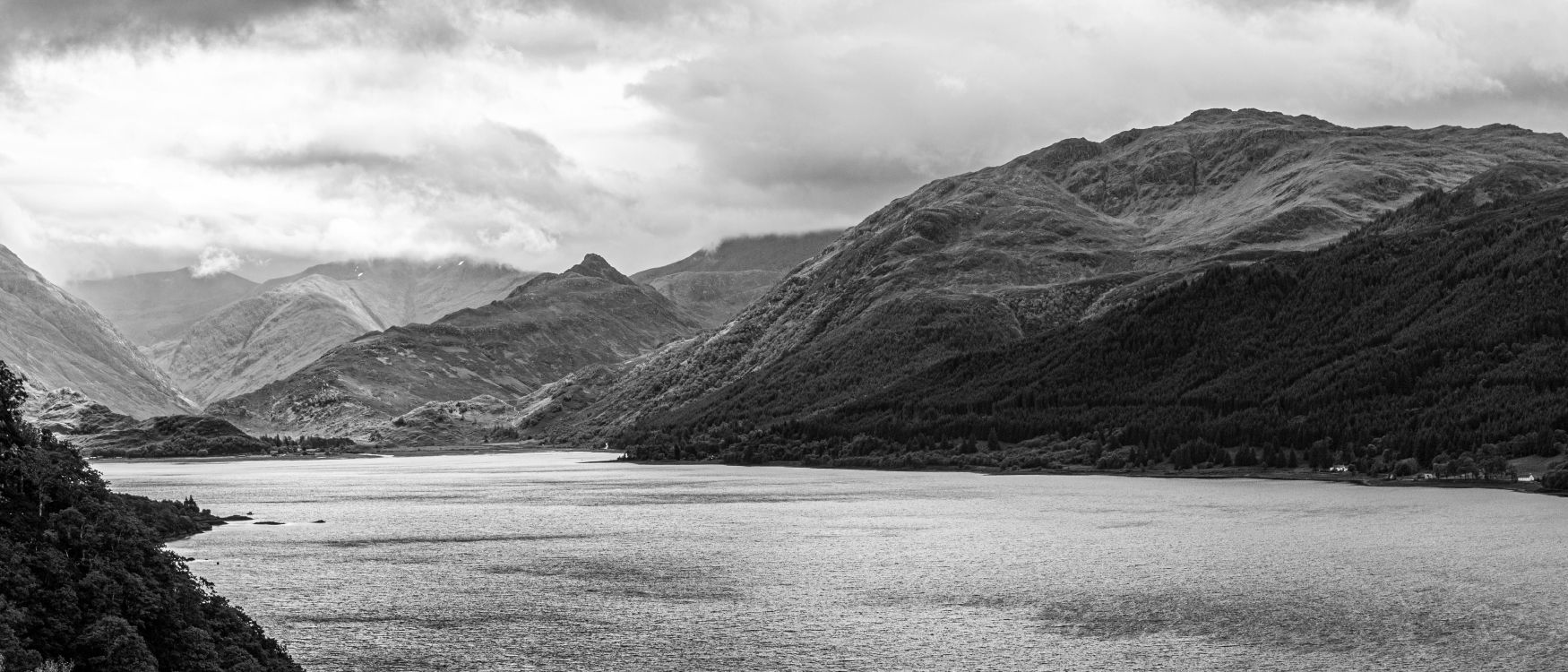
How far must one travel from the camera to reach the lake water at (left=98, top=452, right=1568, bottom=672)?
3442 inches

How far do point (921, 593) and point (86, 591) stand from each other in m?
68.1

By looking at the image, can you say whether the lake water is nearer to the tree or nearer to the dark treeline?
the dark treeline

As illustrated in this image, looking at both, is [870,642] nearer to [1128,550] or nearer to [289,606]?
[289,606]

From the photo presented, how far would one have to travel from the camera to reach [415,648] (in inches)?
3501

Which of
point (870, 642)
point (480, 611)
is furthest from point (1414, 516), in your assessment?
point (480, 611)

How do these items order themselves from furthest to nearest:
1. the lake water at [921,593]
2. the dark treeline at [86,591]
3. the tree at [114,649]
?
the lake water at [921,593] < the tree at [114,649] < the dark treeline at [86,591]

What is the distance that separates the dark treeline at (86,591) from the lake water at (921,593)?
1509 cm

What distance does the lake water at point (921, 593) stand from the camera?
87.4m

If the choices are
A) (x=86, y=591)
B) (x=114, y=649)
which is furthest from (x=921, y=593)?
(x=114, y=649)

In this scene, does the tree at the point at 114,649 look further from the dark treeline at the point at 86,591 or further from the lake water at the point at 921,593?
the lake water at the point at 921,593

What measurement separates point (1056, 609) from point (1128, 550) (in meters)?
42.3

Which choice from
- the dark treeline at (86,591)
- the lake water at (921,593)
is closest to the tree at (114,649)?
the dark treeline at (86,591)

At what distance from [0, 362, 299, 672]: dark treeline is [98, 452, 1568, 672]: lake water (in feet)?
49.5

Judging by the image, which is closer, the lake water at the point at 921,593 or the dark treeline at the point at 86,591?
the dark treeline at the point at 86,591
